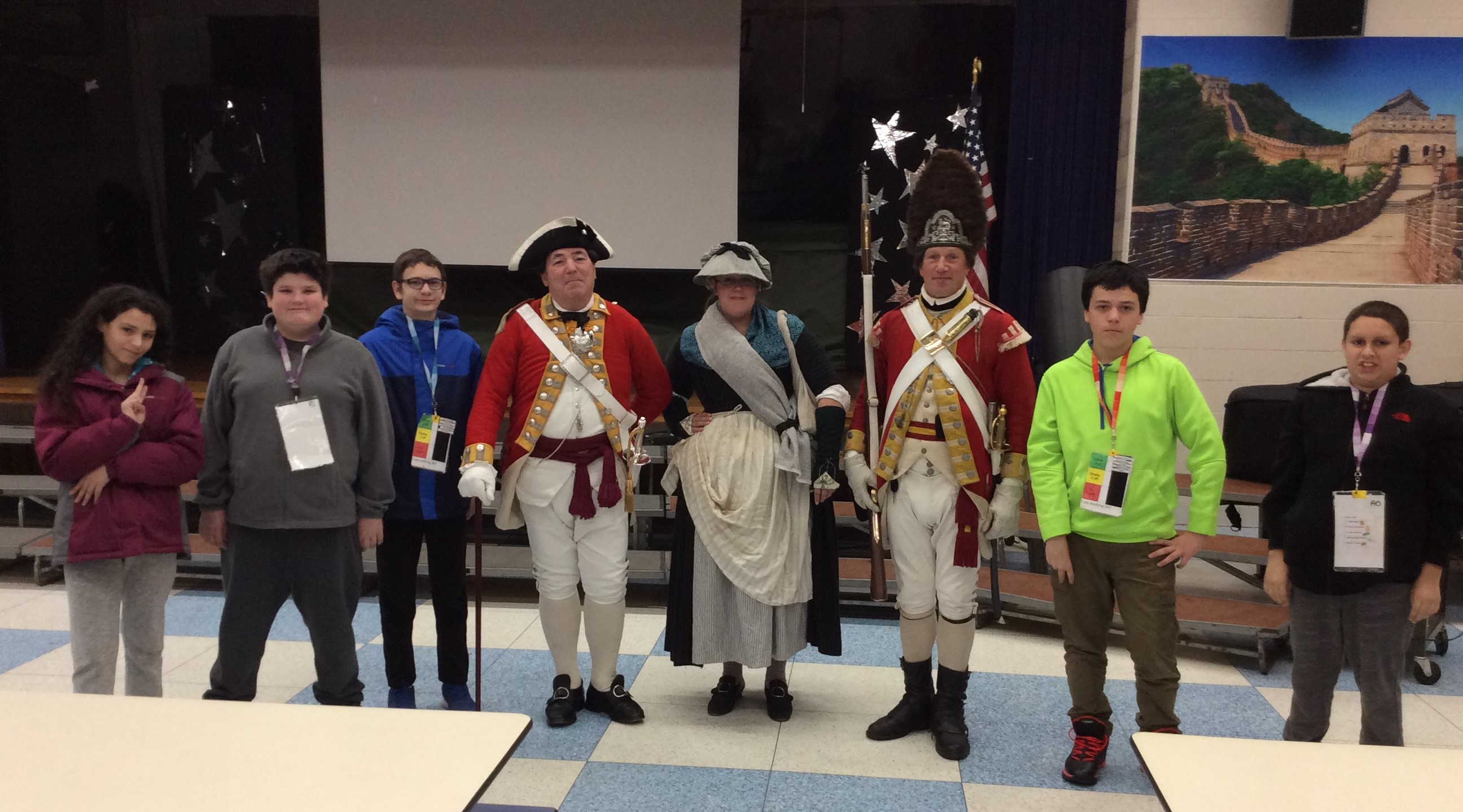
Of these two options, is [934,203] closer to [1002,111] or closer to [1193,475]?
[1193,475]

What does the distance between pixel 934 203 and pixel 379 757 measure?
2.21 metres

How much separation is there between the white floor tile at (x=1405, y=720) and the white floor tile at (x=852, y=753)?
1.25 meters

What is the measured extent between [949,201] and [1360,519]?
1381 millimetres

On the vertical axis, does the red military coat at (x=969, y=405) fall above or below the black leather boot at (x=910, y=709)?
above

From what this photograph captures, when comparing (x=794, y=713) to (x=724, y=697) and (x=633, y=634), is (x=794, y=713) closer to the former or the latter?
(x=724, y=697)

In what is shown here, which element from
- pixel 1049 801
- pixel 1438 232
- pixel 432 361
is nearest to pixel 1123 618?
pixel 1049 801

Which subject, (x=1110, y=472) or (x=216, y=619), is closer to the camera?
(x=1110, y=472)

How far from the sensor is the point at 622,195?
248 inches

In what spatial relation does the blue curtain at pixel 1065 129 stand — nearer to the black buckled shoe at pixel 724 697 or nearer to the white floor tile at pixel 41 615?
the black buckled shoe at pixel 724 697

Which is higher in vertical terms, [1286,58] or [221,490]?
[1286,58]

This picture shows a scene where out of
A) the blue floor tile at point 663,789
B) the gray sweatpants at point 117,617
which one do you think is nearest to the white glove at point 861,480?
the blue floor tile at point 663,789

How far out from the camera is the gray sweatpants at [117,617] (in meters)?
2.63

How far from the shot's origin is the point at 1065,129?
5719mm

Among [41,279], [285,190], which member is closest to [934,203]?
[285,190]
